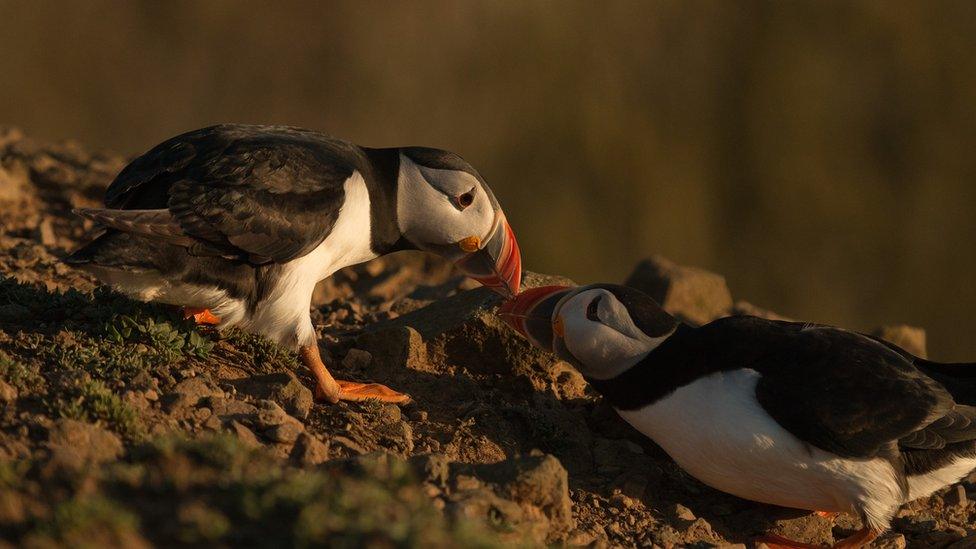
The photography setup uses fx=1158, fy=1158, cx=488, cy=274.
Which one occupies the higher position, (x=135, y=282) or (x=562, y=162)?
(x=135, y=282)

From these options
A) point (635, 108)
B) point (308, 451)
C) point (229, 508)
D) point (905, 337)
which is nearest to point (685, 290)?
point (905, 337)

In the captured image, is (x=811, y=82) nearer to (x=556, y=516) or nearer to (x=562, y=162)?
(x=562, y=162)

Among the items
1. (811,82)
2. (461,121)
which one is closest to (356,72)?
(461,121)

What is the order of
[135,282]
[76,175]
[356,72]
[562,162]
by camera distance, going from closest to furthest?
1. [135,282]
2. [76,175]
3. [562,162]
4. [356,72]

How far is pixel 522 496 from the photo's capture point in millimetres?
5148

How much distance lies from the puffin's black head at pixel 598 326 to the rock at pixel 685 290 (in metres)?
2.37

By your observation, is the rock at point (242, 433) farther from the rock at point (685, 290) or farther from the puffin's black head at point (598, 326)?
the rock at point (685, 290)

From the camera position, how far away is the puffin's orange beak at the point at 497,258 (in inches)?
279

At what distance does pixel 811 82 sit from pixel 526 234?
5862 mm

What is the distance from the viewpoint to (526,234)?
57.9ft

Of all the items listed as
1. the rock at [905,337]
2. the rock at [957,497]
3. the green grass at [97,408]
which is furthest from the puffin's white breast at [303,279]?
the rock at [905,337]

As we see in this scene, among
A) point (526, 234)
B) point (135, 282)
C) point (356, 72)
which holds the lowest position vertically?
point (526, 234)

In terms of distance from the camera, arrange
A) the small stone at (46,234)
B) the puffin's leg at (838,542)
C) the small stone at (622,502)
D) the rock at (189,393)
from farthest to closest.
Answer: the small stone at (46,234), the small stone at (622,502), the puffin's leg at (838,542), the rock at (189,393)

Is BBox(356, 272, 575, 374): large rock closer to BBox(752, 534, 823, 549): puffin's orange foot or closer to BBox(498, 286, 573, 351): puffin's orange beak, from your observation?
BBox(498, 286, 573, 351): puffin's orange beak
